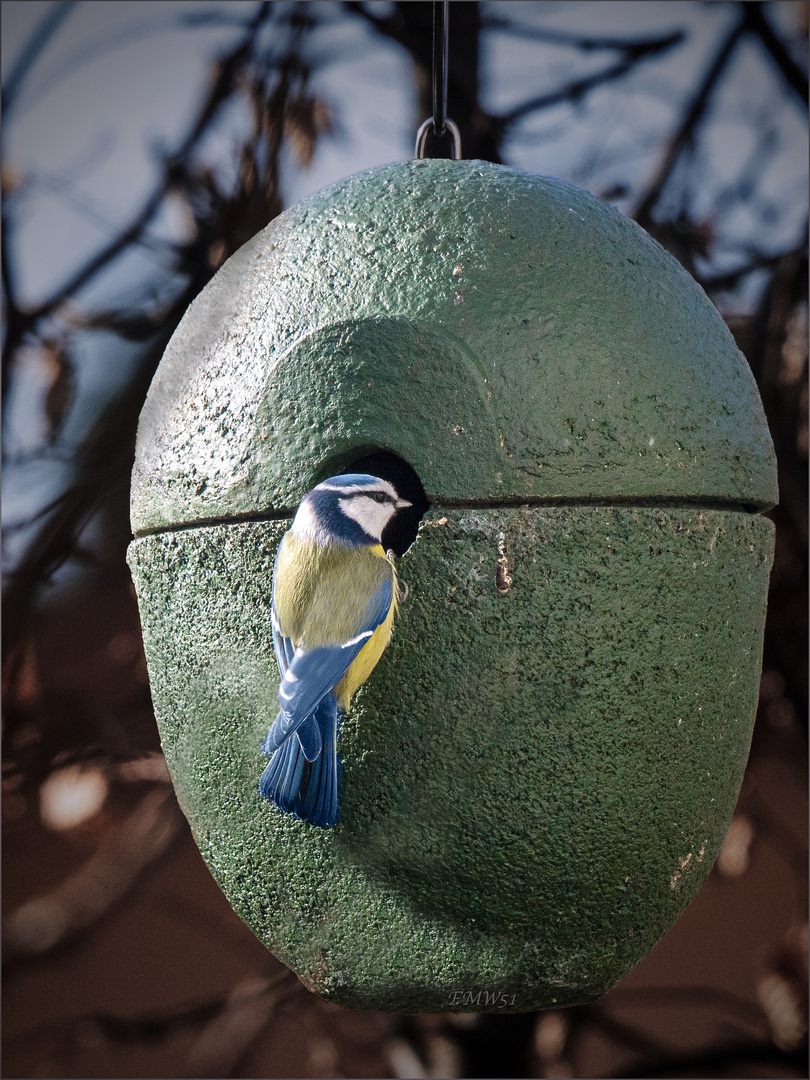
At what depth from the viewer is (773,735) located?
2920mm

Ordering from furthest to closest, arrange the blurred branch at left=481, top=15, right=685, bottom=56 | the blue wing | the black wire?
the blurred branch at left=481, top=15, right=685, bottom=56 → the black wire → the blue wing

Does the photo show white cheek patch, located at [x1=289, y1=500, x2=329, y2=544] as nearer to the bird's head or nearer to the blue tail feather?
the bird's head

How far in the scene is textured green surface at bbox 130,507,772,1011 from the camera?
1283 millimetres

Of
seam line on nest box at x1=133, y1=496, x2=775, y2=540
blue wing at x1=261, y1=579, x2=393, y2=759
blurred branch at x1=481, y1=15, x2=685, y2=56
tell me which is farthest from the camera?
blurred branch at x1=481, y1=15, x2=685, y2=56

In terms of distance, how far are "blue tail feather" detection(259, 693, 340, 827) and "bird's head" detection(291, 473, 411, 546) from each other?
217 millimetres

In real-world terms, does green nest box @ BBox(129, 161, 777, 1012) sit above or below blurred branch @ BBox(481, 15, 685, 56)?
below

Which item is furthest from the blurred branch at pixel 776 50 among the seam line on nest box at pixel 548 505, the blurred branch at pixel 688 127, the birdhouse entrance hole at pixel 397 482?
the birdhouse entrance hole at pixel 397 482

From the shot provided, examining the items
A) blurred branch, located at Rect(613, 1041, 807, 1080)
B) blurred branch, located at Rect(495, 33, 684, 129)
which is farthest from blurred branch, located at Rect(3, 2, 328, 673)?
blurred branch, located at Rect(613, 1041, 807, 1080)

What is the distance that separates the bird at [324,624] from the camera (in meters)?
1.19

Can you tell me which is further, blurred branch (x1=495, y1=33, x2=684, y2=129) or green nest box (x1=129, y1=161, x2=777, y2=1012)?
blurred branch (x1=495, y1=33, x2=684, y2=129)

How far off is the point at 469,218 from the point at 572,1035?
2779mm

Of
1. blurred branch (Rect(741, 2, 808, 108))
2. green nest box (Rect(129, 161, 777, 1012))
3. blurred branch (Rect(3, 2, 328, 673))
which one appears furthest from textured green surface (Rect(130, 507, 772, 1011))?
blurred branch (Rect(741, 2, 808, 108))

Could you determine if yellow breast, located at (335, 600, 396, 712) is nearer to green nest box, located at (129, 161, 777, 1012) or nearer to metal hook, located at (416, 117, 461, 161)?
green nest box, located at (129, 161, 777, 1012)

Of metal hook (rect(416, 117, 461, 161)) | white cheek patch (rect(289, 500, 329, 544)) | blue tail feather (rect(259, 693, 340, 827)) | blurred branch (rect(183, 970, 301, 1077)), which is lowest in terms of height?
blurred branch (rect(183, 970, 301, 1077))
